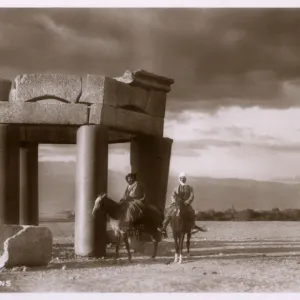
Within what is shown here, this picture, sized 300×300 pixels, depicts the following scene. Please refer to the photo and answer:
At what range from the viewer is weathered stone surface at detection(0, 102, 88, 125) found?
1385cm

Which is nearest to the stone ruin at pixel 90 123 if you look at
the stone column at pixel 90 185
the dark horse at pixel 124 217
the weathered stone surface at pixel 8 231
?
the stone column at pixel 90 185

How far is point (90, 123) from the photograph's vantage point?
13820 mm

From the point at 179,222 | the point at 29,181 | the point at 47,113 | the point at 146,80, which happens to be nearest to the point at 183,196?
the point at 179,222

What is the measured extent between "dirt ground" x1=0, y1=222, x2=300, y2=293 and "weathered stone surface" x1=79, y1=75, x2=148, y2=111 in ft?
9.38

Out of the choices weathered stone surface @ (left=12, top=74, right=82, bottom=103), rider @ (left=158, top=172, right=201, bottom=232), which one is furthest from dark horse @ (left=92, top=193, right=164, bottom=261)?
weathered stone surface @ (left=12, top=74, right=82, bottom=103)

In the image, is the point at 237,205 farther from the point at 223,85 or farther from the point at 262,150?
the point at 223,85

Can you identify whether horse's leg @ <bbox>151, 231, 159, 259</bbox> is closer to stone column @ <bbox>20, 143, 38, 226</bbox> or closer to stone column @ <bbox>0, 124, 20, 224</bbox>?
stone column @ <bbox>0, 124, 20, 224</bbox>

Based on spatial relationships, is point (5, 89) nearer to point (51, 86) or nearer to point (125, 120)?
point (51, 86)

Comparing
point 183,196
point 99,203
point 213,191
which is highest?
point 213,191

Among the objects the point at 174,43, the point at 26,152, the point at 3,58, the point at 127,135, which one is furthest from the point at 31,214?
the point at 174,43

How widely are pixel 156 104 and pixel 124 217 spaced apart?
104 inches

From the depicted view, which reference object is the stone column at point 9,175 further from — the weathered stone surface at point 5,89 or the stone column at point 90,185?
the stone column at point 90,185

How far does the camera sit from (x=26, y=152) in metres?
17.5

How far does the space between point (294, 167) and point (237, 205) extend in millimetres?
1463
